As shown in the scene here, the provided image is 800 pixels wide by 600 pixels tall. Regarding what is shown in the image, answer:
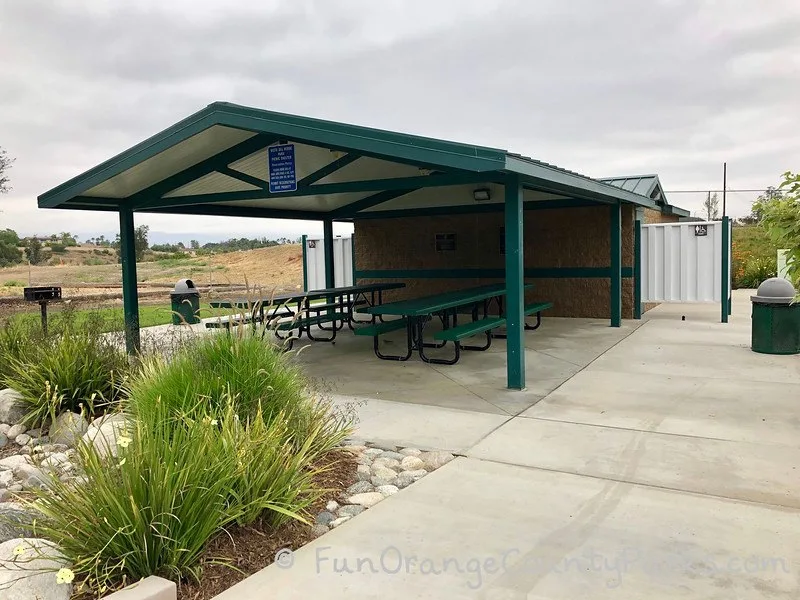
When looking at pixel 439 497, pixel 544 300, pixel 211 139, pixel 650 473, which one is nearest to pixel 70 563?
pixel 439 497

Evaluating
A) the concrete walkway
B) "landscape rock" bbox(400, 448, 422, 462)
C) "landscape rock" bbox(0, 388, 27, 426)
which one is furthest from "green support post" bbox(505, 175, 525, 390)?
"landscape rock" bbox(0, 388, 27, 426)

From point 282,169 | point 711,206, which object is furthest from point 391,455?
point 711,206

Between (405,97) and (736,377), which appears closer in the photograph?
(736,377)

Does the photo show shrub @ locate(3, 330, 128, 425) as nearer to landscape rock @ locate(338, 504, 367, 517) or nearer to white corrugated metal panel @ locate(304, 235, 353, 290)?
landscape rock @ locate(338, 504, 367, 517)

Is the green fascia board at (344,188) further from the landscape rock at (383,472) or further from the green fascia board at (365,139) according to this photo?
the landscape rock at (383,472)

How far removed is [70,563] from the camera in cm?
281

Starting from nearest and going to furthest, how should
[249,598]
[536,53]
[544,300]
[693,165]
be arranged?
1. [249,598]
2. [544,300]
3. [536,53]
4. [693,165]

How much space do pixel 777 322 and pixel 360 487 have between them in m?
6.93

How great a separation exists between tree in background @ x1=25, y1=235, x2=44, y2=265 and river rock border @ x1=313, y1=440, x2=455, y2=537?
136 ft

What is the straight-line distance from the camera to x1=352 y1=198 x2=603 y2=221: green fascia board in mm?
11797

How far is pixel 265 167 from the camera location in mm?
8875

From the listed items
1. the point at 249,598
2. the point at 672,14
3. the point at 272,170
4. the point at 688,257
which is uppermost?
the point at 672,14

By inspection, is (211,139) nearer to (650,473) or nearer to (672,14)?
(650,473)

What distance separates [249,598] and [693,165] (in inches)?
1427
